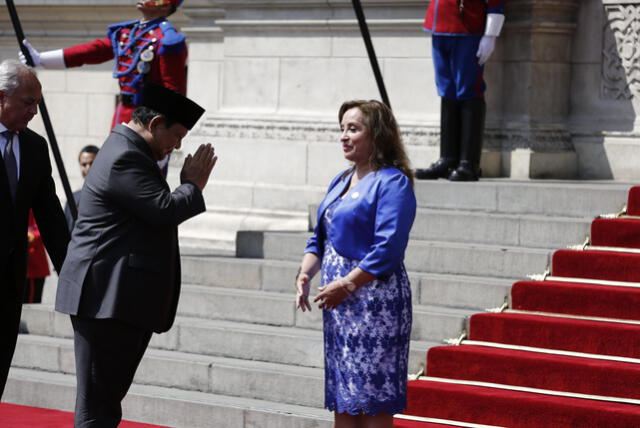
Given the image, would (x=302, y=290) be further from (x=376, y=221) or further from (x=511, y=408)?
(x=511, y=408)

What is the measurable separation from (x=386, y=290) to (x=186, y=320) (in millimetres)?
2982

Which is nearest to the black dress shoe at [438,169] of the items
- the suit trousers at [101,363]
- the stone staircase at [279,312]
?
the stone staircase at [279,312]

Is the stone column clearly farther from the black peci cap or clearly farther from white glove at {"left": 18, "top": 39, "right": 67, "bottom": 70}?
the black peci cap

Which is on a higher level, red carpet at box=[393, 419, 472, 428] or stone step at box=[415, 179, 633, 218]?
stone step at box=[415, 179, 633, 218]

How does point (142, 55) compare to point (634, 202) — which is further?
point (142, 55)

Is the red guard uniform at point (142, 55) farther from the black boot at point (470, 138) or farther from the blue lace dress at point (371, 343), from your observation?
the blue lace dress at point (371, 343)

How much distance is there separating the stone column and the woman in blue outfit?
13.7 ft

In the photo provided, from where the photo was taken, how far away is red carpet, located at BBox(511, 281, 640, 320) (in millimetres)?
7465

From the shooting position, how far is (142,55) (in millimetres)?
8719

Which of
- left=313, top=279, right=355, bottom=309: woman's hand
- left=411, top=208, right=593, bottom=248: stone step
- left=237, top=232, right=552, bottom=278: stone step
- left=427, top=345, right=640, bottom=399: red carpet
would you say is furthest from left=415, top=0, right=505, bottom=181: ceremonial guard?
left=313, top=279, right=355, bottom=309: woman's hand

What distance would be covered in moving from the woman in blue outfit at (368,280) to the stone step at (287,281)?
2.08 meters

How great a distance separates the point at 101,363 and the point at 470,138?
4326 millimetres

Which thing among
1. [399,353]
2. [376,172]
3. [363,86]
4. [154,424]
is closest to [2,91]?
[376,172]

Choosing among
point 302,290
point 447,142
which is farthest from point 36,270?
point 302,290
